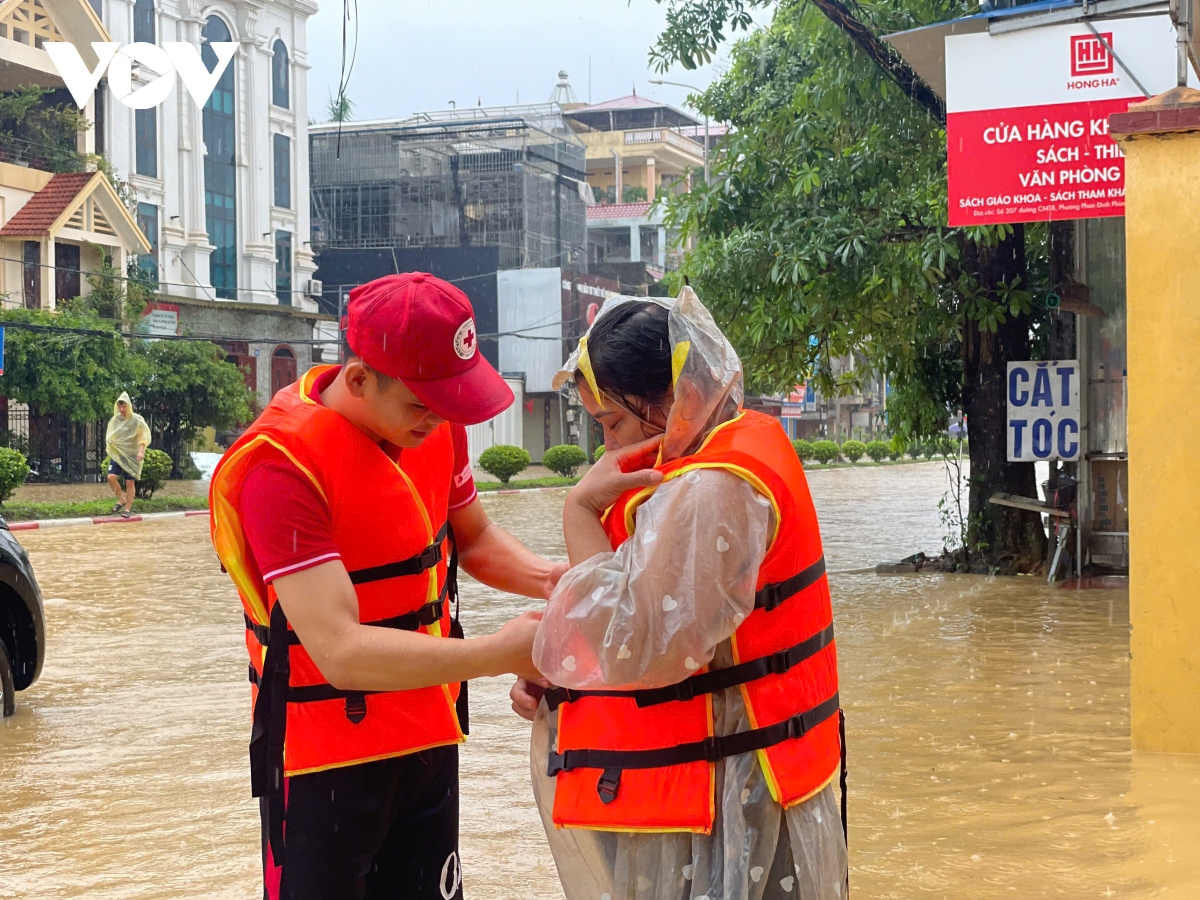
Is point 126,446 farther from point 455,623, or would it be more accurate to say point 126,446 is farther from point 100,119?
point 455,623

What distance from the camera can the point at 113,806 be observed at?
228 inches

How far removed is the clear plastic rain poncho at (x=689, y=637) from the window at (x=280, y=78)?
1602 inches

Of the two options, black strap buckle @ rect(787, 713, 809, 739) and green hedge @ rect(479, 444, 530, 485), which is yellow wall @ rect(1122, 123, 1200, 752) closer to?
black strap buckle @ rect(787, 713, 809, 739)

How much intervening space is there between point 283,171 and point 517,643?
133ft

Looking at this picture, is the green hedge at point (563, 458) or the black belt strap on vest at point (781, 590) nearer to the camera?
the black belt strap on vest at point (781, 590)

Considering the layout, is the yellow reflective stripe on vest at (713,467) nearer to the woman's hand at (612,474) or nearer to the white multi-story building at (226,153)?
the woman's hand at (612,474)

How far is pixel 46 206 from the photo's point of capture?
99.9ft

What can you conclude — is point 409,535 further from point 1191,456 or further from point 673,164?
point 673,164

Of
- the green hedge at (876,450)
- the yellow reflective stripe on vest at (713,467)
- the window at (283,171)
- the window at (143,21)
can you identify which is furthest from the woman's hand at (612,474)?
the green hedge at (876,450)

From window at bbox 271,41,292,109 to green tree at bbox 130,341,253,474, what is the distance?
39.2 ft

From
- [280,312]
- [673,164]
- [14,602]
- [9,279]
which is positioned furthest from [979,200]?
[673,164]

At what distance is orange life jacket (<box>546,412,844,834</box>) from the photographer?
2148mm

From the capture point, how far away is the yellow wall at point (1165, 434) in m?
5.83

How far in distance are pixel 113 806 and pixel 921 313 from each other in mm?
9000
